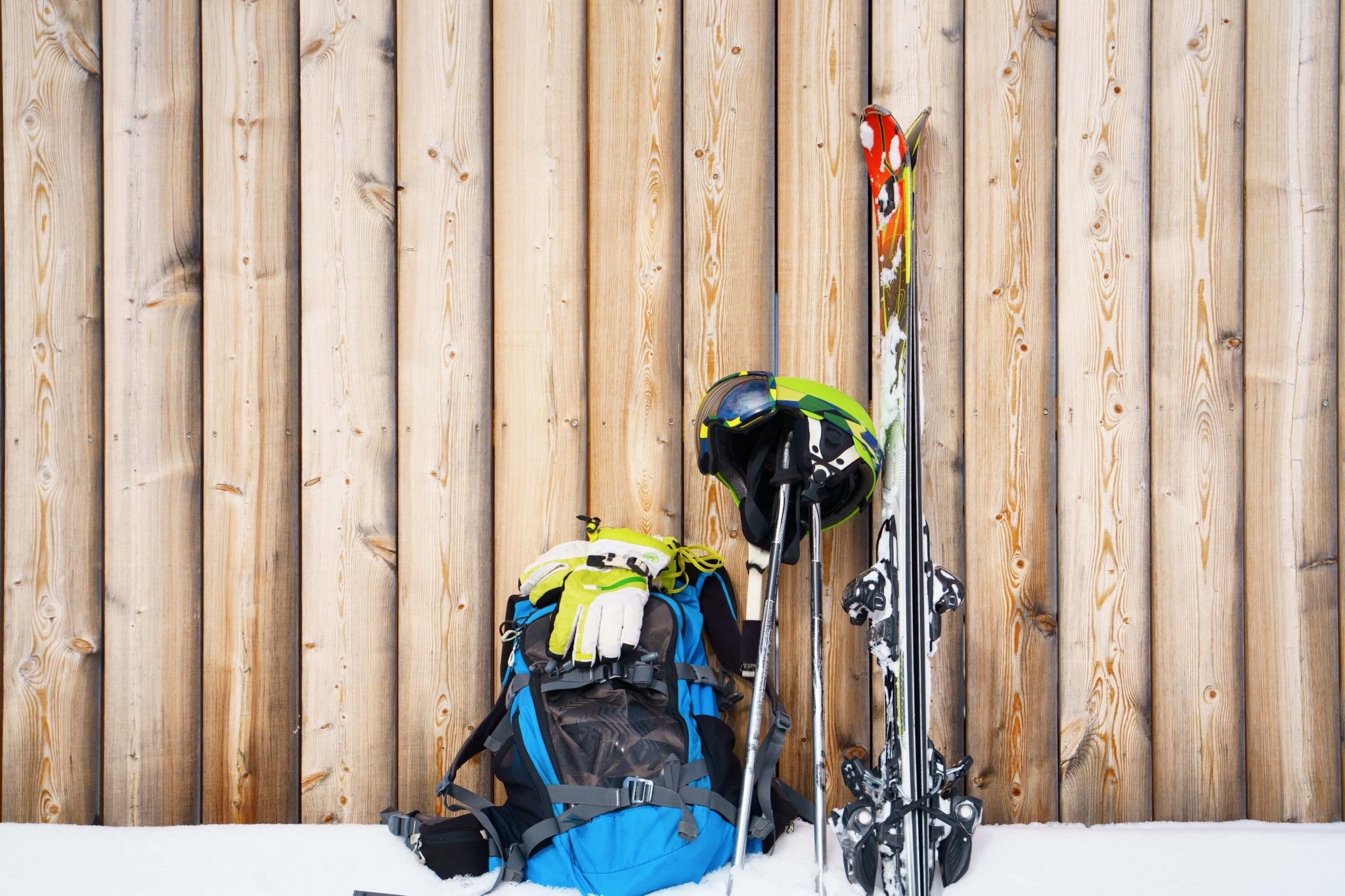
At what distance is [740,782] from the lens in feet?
4.65

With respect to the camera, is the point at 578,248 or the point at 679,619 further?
the point at 578,248

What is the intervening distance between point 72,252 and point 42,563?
702 mm

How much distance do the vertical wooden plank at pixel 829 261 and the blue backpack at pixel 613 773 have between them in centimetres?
20

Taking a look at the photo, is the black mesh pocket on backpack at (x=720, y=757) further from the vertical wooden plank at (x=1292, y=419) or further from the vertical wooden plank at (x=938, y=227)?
the vertical wooden plank at (x=1292, y=419)

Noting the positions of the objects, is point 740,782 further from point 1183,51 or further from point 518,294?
point 1183,51

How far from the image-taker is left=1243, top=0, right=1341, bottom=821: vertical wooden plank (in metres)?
1.59

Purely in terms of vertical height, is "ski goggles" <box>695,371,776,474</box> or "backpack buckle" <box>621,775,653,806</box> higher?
"ski goggles" <box>695,371,776,474</box>

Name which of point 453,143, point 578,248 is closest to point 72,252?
point 453,143

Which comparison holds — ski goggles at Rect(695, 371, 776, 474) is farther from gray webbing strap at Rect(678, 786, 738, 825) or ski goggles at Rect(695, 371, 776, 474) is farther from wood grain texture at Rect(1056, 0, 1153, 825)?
wood grain texture at Rect(1056, 0, 1153, 825)

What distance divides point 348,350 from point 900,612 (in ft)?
4.26

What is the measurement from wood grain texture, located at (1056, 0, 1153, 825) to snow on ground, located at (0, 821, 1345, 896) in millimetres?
194

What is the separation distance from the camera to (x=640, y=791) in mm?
1304

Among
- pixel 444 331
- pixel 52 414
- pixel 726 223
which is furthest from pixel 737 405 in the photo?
pixel 52 414

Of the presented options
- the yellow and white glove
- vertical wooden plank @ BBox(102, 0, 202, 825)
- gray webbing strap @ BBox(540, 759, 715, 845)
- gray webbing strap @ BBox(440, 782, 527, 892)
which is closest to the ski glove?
the yellow and white glove
